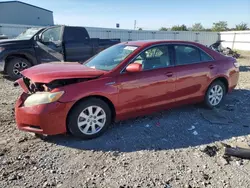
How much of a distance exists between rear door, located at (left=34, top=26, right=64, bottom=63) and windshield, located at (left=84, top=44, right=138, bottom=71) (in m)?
3.74

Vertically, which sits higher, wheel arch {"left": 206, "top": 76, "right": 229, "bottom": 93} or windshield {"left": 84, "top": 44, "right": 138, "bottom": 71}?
windshield {"left": 84, "top": 44, "right": 138, "bottom": 71}

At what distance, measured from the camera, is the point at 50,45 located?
8.02 metres

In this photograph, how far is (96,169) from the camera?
9.64 feet

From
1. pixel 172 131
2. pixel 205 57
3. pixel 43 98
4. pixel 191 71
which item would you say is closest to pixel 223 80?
pixel 205 57

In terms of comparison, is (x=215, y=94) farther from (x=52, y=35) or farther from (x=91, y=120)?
(x=52, y=35)

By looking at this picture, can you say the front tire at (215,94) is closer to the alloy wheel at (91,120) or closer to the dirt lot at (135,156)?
the dirt lot at (135,156)

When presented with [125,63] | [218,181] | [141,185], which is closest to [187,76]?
[125,63]

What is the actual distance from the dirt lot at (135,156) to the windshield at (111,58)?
3.80ft

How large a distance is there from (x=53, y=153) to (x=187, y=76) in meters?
2.89

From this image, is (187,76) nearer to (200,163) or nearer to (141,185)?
(200,163)

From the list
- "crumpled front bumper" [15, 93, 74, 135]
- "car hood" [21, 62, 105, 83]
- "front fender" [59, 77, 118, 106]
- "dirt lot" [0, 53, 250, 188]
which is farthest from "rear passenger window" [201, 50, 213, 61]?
"crumpled front bumper" [15, 93, 74, 135]

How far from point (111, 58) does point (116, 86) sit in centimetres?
77

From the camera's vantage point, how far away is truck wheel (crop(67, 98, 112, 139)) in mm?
3486

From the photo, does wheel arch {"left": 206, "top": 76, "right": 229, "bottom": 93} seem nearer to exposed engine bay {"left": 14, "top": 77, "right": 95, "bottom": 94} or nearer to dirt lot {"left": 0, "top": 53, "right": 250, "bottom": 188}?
dirt lot {"left": 0, "top": 53, "right": 250, "bottom": 188}
